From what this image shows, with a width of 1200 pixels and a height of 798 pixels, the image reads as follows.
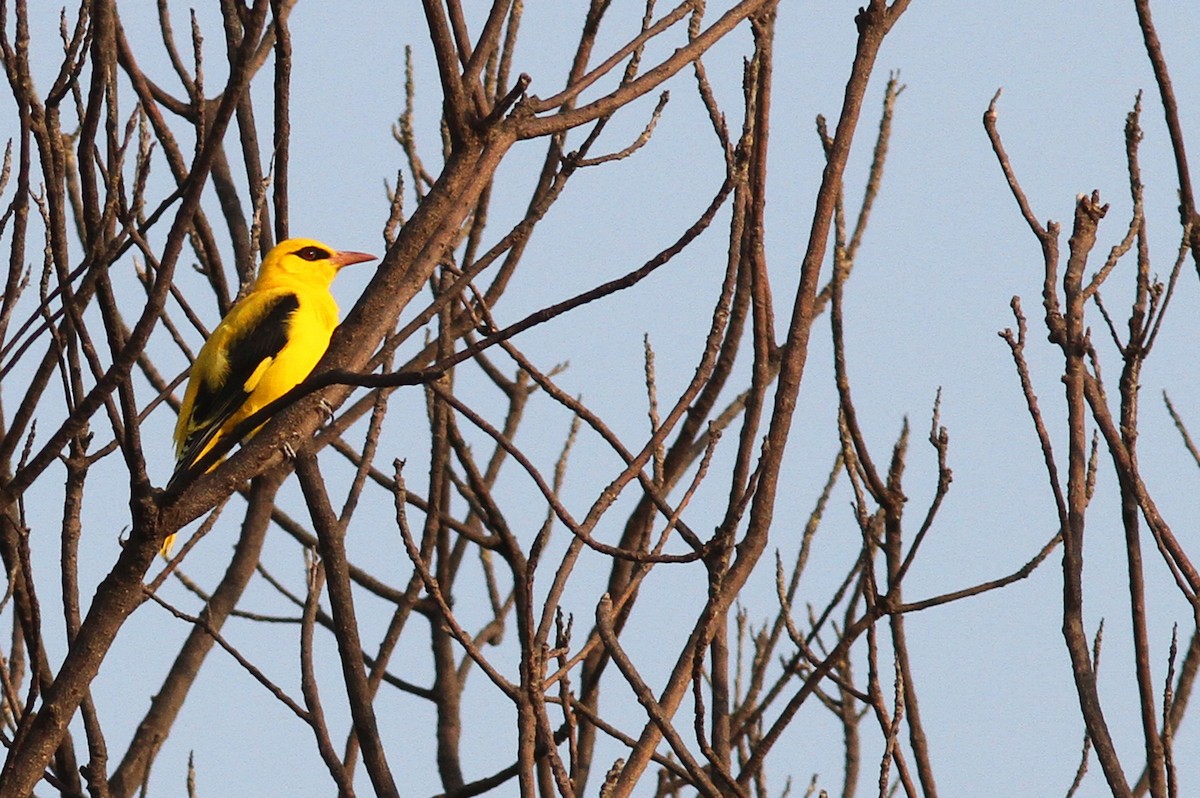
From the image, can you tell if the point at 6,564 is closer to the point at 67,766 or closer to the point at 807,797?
the point at 67,766

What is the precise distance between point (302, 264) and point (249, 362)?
110 cm

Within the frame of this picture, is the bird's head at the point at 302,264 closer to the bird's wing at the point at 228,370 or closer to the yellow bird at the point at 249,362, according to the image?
the yellow bird at the point at 249,362

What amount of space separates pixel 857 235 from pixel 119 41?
7.40 feet

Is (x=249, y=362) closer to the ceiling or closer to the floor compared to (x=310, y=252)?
closer to the floor

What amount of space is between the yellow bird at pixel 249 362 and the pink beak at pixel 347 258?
0.53m

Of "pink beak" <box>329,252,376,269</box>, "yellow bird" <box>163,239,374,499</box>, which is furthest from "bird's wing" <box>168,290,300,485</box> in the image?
"pink beak" <box>329,252,376,269</box>

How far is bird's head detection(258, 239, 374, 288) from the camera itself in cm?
701

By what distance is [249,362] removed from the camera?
613cm

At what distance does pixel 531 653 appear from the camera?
2.74 metres

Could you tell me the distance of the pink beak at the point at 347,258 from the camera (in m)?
7.30

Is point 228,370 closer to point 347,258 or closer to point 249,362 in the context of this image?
point 249,362

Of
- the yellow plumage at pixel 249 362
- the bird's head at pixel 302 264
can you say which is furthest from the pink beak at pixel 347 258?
the yellow plumage at pixel 249 362

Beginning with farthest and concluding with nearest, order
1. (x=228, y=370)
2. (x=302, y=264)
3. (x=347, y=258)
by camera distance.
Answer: (x=347, y=258)
(x=302, y=264)
(x=228, y=370)

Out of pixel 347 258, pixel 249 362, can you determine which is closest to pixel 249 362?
pixel 249 362
